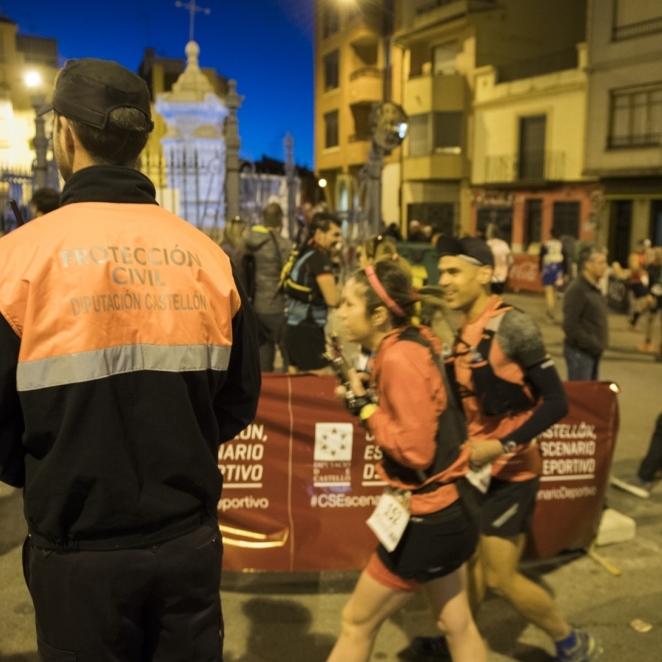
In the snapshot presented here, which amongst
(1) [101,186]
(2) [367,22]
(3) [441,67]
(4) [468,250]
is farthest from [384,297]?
(2) [367,22]

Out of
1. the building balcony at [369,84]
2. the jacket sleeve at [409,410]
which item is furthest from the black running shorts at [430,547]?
the building balcony at [369,84]

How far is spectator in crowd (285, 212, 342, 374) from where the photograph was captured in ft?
20.5

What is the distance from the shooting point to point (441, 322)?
3.43 m

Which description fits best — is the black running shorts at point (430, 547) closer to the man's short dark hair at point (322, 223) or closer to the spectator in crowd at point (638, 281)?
the man's short dark hair at point (322, 223)

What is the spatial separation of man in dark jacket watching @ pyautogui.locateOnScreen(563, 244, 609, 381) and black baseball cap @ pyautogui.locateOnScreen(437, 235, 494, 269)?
3.34 meters

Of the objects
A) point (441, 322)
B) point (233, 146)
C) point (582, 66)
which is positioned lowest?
point (441, 322)

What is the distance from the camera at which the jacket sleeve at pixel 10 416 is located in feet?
5.25

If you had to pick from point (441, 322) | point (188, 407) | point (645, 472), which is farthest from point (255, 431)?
point (645, 472)

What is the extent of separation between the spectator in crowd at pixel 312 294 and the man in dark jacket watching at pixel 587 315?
2.11m

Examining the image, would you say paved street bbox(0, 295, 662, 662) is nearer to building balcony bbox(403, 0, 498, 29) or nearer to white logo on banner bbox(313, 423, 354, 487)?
white logo on banner bbox(313, 423, 354, 487)

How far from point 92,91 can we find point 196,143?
14.0 metres

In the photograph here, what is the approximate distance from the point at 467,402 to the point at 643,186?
23551 millimetres

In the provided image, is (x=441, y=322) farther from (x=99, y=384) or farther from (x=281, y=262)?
(x=281, y=262)

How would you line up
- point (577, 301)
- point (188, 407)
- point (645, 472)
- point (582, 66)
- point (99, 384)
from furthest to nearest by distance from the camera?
point (582, 66) → point (577, 301) → point (645, 472) → point (188, 407) → point (99, 384)
